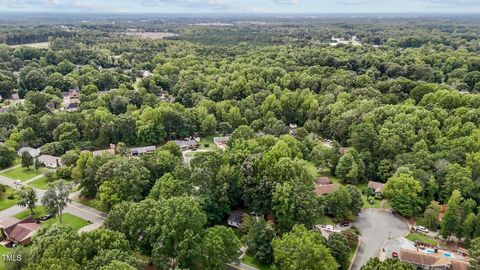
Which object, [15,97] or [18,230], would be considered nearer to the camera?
[18,230]

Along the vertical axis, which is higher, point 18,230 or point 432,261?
point 18,230

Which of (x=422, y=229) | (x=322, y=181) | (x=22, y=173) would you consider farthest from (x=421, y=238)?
(x=22, y=173)

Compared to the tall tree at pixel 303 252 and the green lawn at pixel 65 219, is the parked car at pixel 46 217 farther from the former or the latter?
the tall tree at pixel 303 252

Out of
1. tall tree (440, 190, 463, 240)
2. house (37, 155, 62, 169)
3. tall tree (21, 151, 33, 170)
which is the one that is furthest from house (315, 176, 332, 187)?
tall tree (21, 151, 33, 170)

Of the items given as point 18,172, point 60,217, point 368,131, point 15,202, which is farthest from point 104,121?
point 368,131

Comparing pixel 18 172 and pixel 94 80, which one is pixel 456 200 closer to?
pixel 18 172

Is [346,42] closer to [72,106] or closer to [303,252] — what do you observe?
[72,106]
